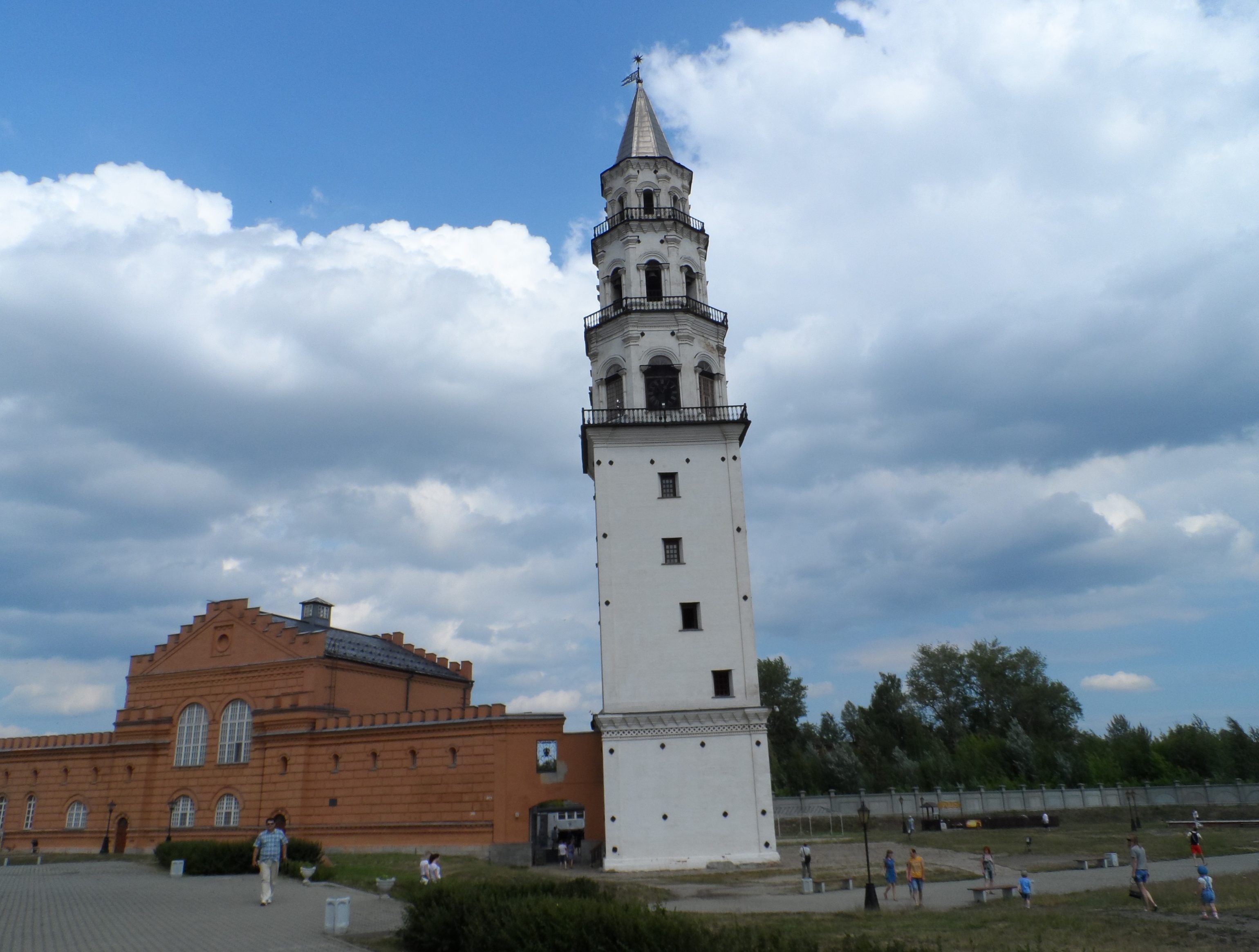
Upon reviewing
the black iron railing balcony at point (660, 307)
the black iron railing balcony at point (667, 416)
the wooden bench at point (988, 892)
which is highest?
the black iron railing balcony at point (660, 307)

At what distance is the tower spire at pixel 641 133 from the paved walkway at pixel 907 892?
1175 inches

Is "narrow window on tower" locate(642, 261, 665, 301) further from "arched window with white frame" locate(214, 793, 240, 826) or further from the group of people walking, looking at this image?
"arched window with white frame" locate(214, 793, 240, 826)

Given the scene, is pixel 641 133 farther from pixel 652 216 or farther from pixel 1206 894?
pixel 1206 894

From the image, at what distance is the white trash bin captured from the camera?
54.5ft

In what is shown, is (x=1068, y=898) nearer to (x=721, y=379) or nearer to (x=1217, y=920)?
(x=1217, y=920)

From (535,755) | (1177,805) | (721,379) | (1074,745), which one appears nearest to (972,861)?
(535,755)

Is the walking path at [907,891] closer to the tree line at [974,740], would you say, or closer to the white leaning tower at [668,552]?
the white leaning tower at [668,552]

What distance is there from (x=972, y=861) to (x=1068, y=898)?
1139 cm

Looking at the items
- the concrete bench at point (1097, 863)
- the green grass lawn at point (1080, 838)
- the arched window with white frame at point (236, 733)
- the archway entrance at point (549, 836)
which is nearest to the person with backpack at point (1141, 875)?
the green grass lawn at point (1080, 838)

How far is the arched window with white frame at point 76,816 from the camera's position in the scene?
1807 inches

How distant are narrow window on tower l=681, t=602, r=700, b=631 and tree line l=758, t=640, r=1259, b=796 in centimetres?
2166

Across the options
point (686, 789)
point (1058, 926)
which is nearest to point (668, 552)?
point (686, 789)

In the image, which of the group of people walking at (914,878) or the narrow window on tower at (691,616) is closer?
the group of people walking at (914,878)

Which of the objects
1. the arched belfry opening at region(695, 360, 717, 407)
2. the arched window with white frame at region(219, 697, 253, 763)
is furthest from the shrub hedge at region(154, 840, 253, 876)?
the arched belfry opening at region(695, 360, 717, 407)
